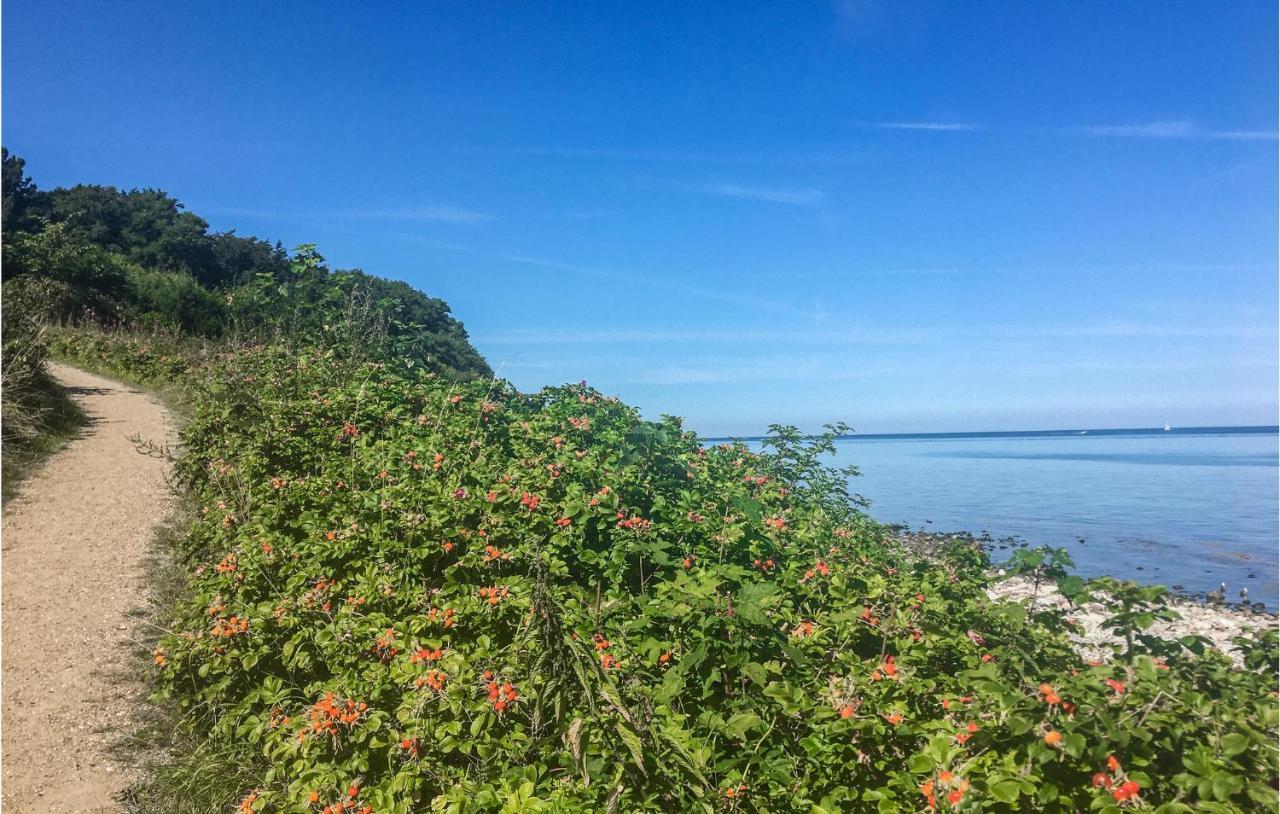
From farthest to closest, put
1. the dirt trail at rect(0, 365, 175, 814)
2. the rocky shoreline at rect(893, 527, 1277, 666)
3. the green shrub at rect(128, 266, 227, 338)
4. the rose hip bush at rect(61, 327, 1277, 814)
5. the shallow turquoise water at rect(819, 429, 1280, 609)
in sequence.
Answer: the green shrub at rect(128, 266, 227, 338) → the shallow turquoise water at rect(819, 429, 1280, 609) → the rocky shoreline at rect(893, 527, 1277, 666) → the dirt trail at rect(0, 365, 175, 814) → the rose hip bush at rect(61, 327, 1277, 814)

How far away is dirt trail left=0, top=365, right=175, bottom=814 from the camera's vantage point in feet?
12.4

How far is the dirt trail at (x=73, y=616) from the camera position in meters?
3.79

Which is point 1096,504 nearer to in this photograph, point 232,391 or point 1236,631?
point 1236,631

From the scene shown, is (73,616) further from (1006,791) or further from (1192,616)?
(1192,616)

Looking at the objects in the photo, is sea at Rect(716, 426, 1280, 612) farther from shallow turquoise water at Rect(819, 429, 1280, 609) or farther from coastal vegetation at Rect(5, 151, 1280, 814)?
coastal vegetation at Rect(5, 151, 1280, 814)

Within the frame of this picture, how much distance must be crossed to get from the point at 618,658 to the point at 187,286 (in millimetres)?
28491

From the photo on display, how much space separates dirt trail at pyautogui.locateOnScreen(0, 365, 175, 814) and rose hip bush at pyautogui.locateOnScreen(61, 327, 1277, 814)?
52 cm

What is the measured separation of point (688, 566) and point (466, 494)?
1.74 meters

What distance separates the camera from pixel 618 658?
3225mm

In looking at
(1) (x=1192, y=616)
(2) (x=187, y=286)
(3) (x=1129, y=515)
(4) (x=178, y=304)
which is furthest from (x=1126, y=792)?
(2) (x=187, y=286)

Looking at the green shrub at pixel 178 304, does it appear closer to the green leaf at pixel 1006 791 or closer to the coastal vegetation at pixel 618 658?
the coastal vegetation at pixel 618 658

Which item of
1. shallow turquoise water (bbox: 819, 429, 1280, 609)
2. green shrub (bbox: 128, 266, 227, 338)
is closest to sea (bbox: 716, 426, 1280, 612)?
shallow turquoise water (bbox: 819, 429, 1280, 609)

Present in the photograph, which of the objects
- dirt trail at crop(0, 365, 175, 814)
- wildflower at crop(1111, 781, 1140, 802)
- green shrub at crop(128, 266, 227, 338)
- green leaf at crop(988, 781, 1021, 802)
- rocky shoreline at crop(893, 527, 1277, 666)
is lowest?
rocky shoreline at crop(893, 527, 1277, 666)

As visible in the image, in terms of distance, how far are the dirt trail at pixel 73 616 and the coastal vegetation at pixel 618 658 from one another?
451 mm
